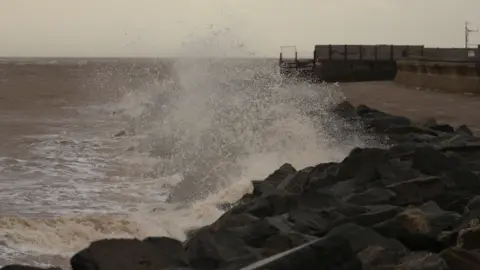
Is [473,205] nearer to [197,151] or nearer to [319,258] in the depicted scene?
[319,258]

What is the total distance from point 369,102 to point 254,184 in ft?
32.8

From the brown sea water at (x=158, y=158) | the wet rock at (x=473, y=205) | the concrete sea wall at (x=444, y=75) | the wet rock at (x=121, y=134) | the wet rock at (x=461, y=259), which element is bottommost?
the wet rock at (x=121, y=134)

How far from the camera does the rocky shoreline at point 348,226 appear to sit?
12.1 ft

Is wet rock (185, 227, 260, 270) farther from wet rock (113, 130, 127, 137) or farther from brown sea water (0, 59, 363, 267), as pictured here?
wet rock (113, 130, 127, 137)

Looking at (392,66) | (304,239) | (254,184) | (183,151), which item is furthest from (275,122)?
(392,66)

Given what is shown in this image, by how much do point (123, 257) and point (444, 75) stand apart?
16.7m

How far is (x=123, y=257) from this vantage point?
3945mm

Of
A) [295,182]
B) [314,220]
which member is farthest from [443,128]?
[314,220]

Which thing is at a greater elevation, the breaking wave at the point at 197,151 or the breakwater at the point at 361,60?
the breakwater at the point at 361,60

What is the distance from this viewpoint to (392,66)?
96.4ft

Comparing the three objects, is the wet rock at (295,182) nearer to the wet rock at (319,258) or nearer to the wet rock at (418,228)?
the wet rock at (418,228)

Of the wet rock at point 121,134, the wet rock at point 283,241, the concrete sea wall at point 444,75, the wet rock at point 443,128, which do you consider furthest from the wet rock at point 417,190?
the concrete sea wall at point 444,75

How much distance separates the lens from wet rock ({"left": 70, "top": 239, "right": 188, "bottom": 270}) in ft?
12.8

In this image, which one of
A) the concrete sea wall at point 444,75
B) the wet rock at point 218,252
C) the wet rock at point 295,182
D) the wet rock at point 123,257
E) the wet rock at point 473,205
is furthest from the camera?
the concrete sea wall at point 444,75
